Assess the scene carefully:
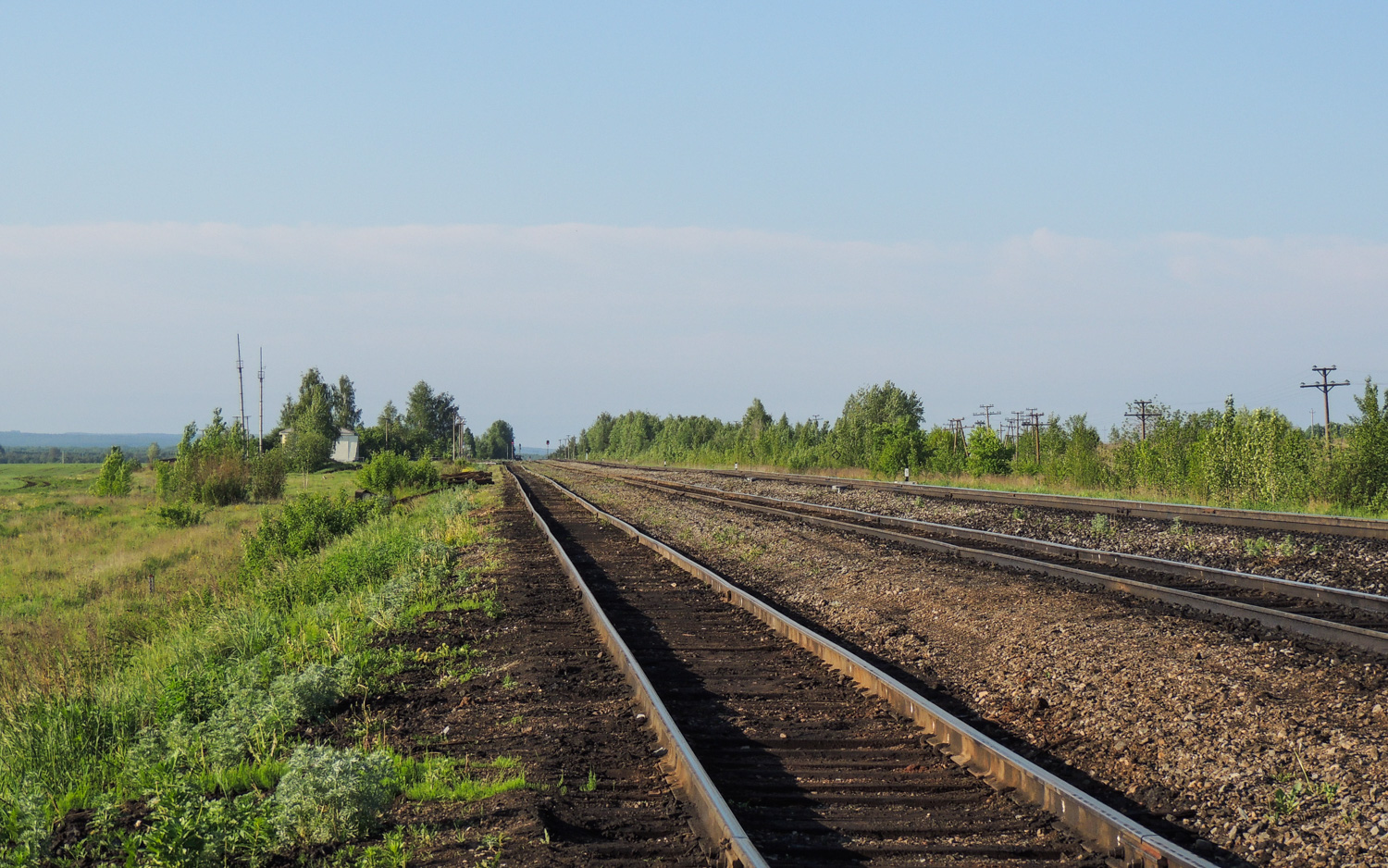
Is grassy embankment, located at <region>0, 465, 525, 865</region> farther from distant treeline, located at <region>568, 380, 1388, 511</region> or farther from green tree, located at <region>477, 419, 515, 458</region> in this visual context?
green tree, located at <region>477, 419, 515, 458</region>

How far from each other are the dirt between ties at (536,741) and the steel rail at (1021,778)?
1.72m

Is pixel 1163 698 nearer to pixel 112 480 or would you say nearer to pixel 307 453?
pixel 112 480

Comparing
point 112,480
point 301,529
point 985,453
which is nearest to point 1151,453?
point 985,453

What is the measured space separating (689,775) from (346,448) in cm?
10457

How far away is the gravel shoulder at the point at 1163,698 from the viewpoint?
4754mm

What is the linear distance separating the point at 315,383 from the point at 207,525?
92.4 m

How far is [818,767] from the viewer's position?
554 cm

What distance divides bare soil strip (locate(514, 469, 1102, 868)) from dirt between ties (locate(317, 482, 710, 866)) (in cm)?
40

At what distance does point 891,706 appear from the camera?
6.68m

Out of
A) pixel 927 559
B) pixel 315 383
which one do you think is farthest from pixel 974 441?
pixel 315 383

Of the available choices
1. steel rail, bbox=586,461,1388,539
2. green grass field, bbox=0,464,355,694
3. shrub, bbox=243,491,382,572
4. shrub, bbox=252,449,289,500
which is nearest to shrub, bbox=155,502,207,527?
green grass field, bbox=0,464,355,694

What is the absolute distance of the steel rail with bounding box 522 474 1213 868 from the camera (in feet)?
13.1

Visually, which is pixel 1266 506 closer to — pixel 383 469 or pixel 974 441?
pixel 974 441

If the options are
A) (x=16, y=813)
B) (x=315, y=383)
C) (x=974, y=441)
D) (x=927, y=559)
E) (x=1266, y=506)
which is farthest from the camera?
(x=315, y=383)
